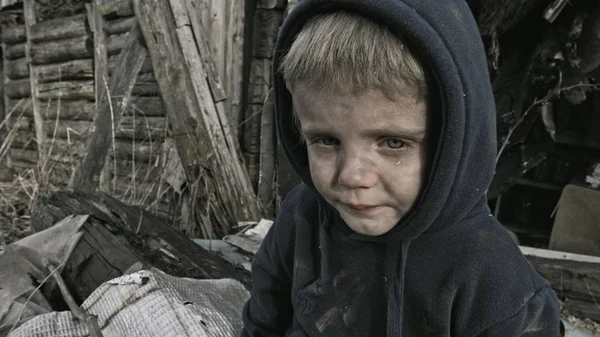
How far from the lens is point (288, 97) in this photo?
4.31ft

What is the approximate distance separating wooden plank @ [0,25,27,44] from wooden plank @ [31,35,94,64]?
0.57m

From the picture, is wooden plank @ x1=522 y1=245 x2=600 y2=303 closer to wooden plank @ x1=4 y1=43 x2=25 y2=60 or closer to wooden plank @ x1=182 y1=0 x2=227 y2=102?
wooden plank @ x1=182 y1=0 x2=227 y2=102

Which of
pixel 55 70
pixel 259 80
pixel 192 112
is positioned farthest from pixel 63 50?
pixel 259 80

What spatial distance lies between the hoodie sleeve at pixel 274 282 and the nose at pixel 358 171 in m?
0.52

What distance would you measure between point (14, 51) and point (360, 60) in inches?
306

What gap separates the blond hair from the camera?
959 millimetres

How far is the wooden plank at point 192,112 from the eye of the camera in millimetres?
3977

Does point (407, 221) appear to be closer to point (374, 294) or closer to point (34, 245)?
point (374, 294)

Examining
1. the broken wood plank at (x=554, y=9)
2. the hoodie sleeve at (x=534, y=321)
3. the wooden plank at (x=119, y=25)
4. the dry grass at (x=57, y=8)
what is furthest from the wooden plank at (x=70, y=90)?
the hoodie sleeve at (x=534, y=321)

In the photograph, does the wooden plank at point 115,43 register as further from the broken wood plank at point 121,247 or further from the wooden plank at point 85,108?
the broken wood plank at point 121,247

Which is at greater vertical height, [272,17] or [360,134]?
[272,17]

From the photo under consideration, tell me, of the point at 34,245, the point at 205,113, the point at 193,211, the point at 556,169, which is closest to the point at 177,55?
the point at 205,113

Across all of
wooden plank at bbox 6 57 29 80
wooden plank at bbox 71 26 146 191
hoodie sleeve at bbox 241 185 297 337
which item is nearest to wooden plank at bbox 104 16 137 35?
wooden plank at bbox 71 26 146 191

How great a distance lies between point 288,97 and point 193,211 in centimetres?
282
